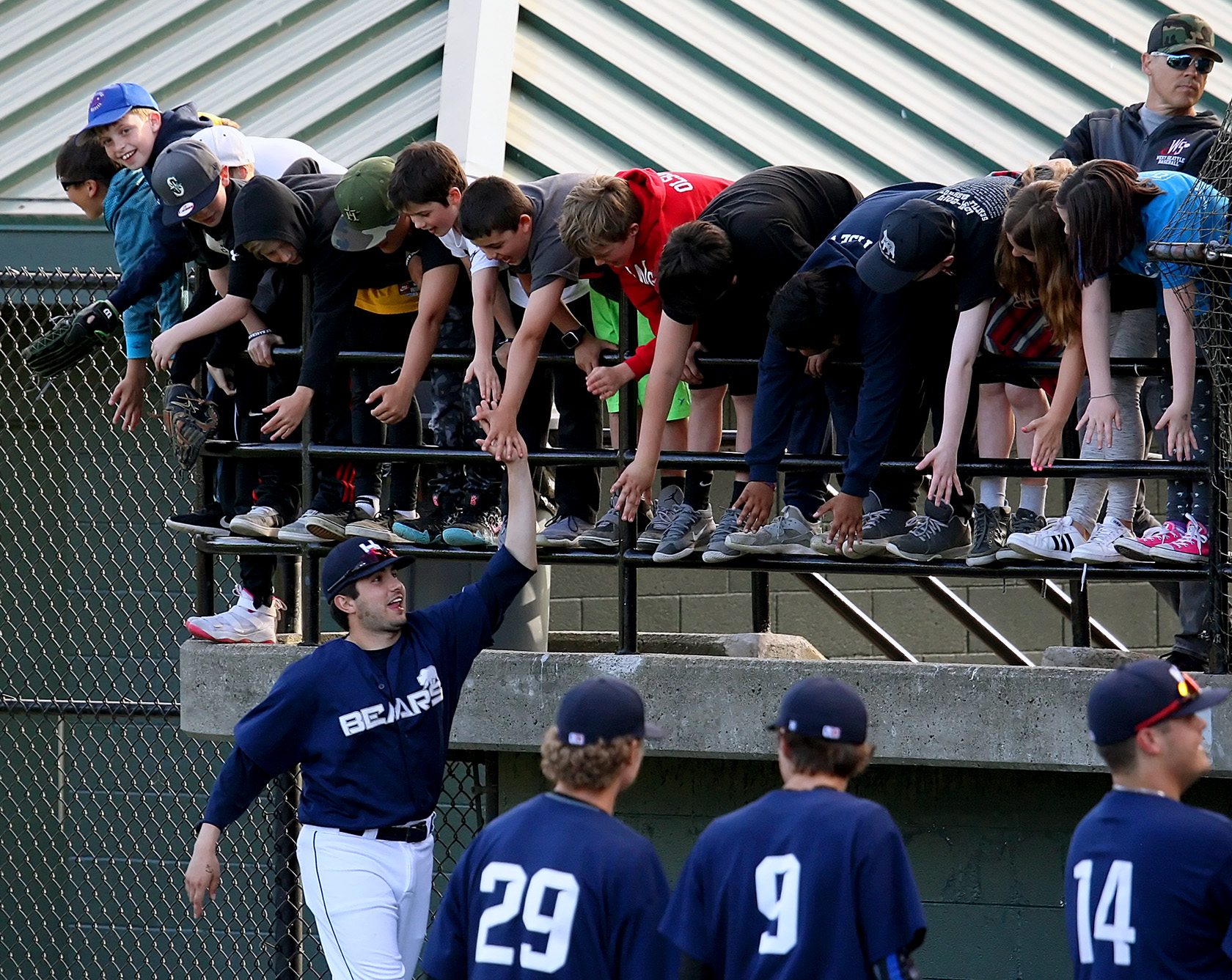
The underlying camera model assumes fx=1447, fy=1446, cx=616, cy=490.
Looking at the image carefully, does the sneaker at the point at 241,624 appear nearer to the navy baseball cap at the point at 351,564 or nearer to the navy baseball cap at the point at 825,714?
the navy baseball cap at the point at 351,564

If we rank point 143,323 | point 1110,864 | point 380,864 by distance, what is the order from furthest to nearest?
point 143,323, point 380,864, point 1110,864

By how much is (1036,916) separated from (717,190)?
8.97ft

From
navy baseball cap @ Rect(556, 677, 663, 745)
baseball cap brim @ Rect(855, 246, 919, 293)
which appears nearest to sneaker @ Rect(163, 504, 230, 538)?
navy baseball cap @ Rect(556, 677, 663, 745)

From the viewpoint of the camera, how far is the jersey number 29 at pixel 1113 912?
9.41 ft

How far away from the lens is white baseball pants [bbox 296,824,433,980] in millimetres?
4309

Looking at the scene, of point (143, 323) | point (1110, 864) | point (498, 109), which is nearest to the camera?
point (1110, 864)

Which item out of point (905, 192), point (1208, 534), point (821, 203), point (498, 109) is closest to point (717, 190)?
point (821, 203)

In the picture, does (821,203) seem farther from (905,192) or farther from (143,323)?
(143,323)

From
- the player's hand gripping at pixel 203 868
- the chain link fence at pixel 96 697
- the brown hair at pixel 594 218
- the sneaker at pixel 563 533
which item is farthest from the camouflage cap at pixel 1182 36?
the chain link fence at pixel 96 697

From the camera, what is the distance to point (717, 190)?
506cm

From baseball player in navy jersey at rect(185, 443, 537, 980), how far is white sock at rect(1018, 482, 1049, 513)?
198cm

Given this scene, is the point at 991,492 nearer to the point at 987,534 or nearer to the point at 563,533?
the point at 987,534

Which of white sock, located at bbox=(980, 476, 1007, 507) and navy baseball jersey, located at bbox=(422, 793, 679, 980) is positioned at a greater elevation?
white sock, located at bbox=(980, 476, 1007, 507)

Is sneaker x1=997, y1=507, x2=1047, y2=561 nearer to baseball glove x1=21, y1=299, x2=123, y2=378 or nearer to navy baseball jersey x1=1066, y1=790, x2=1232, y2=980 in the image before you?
navy baseball jersey x1=1066, y1=790, x2=1232, y2=980
